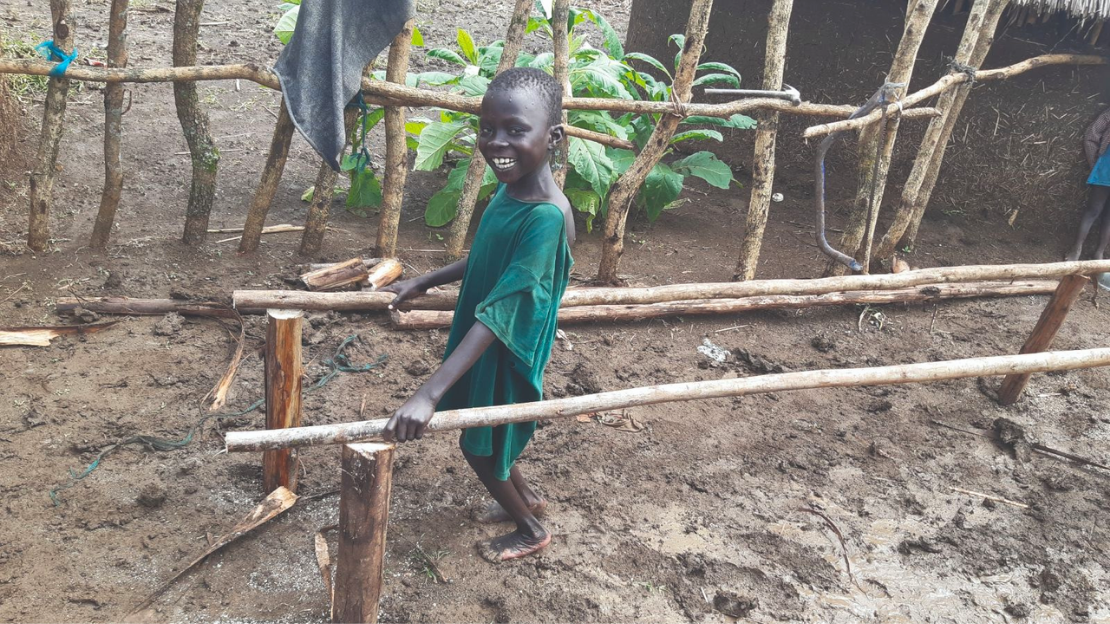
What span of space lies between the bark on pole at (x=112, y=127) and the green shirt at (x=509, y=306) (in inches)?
99.8

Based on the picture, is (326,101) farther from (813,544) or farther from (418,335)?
(813,544)

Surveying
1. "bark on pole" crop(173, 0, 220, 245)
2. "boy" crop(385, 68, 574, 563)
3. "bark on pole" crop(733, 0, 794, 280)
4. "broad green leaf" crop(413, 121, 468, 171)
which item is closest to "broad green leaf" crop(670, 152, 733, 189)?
"bark on pole" crop(733, 0, 794, 280)

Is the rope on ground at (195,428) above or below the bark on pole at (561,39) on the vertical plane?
below

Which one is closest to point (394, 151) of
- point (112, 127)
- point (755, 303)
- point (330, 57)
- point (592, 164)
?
point (330, 57)

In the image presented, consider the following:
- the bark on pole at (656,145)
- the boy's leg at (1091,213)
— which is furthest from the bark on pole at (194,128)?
the boy's leg at (1091,213)

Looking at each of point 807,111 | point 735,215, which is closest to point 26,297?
point 807,111

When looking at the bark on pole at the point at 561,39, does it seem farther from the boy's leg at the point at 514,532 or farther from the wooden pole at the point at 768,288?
the boy's leg at the point at 514,532

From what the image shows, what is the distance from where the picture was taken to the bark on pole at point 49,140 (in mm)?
3773

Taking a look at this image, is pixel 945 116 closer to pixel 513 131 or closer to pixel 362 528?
pixel 513 131

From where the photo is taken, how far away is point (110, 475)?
3.08 metres

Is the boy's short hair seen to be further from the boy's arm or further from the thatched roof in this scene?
the thatched roof

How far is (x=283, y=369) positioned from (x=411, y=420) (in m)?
0.93

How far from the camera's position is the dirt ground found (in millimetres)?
2791

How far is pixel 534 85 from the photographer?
2.23m
